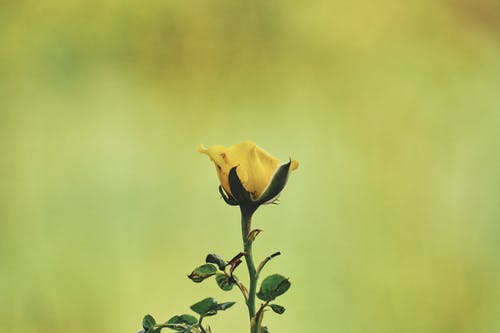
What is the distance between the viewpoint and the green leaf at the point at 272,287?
601mm

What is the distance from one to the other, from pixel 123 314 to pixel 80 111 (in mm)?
339

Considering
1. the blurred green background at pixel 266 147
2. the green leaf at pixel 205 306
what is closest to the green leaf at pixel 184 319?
the green leaf at pixel 205 306

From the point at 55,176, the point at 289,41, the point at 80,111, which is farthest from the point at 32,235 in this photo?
the point at 289,41

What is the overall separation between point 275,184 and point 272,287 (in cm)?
10

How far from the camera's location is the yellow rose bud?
0.64 meters

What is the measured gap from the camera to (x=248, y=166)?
64cm

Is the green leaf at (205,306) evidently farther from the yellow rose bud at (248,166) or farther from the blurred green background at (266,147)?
the blurred green background at (266,147)

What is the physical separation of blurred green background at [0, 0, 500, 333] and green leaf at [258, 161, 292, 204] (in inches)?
18.5

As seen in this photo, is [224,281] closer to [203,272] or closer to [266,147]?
[203,272]

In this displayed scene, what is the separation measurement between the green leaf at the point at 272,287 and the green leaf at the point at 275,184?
0.07 metres

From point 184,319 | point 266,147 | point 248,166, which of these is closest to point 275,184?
point 248,166

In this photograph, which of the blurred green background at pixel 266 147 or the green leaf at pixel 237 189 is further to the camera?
the blurred green background at pixel 266 147

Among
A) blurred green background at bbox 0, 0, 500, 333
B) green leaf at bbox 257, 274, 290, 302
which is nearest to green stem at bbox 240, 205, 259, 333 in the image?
green leaf at bbox 257, 274, 290, 302

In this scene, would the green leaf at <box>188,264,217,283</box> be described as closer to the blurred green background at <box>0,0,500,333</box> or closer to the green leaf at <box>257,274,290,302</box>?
the green leaf at <box>257,274,290,302</box>
